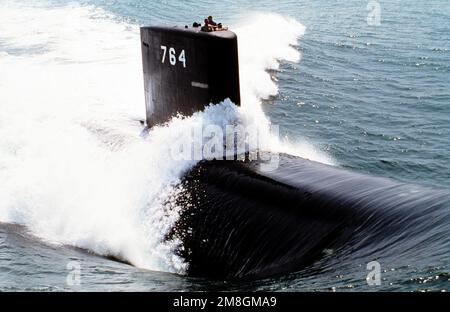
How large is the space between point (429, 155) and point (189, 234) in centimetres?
679

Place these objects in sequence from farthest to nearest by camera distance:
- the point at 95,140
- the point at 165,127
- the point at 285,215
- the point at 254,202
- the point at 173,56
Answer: the point at 95,140 → the point at 165,127 → the point at 173,56 → the point at 254,202 → the point at 285,215

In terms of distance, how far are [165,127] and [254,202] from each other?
3526 millimetres

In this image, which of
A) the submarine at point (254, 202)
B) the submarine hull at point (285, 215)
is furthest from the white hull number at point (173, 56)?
the submarine hull at point (285, 215)

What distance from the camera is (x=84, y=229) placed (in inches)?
439

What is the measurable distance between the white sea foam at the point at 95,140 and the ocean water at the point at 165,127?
0.04m

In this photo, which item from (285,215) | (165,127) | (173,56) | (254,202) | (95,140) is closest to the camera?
(285,215)

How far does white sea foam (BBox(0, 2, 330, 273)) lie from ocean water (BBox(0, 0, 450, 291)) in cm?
4

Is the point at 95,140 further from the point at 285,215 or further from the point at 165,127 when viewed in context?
the point at 285,215

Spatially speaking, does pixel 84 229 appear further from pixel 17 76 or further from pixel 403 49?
pixel 403 49

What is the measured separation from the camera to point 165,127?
1240 cm

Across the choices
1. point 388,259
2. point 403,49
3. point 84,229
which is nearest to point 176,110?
point 84,229

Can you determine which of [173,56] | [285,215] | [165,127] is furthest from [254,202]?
[165,127]

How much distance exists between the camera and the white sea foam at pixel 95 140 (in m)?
10.9
